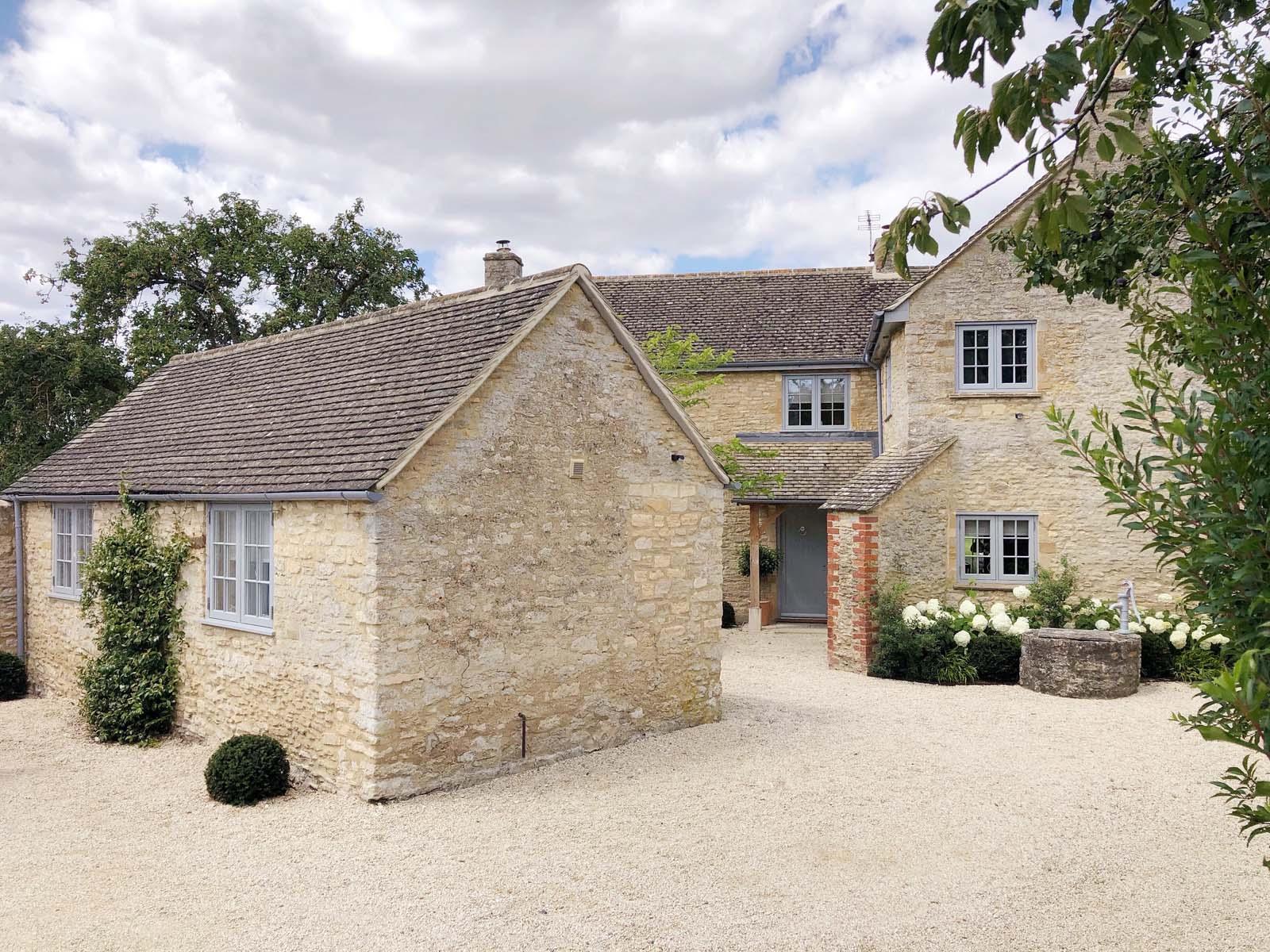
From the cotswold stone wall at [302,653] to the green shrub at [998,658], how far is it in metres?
10.2

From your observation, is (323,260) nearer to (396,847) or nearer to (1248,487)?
(396,847)

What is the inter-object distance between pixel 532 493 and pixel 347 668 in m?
2.63

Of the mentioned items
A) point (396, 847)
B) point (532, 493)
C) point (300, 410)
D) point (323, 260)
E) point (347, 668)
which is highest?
point (323, 260)

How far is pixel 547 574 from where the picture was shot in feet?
33.4

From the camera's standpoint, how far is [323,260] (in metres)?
29.4

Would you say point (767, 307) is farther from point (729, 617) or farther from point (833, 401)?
point (729, 617)

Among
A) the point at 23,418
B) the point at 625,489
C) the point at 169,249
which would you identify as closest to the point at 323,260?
the point at 169,249

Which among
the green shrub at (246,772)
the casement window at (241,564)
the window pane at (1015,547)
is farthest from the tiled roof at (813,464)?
the green shrub at (246,772)

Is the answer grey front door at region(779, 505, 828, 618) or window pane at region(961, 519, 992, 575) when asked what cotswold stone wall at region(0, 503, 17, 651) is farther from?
window pane at region(961, 519, 992, 575)

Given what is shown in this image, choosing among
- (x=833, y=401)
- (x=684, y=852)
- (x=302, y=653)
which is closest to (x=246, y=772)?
(x=302, y=653)

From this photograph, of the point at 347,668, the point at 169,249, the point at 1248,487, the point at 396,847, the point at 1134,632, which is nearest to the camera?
the point at 1248,487

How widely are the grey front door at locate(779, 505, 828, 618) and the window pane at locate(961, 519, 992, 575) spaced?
203 inches

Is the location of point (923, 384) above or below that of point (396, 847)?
above

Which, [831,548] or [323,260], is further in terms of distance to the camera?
[323,260]
